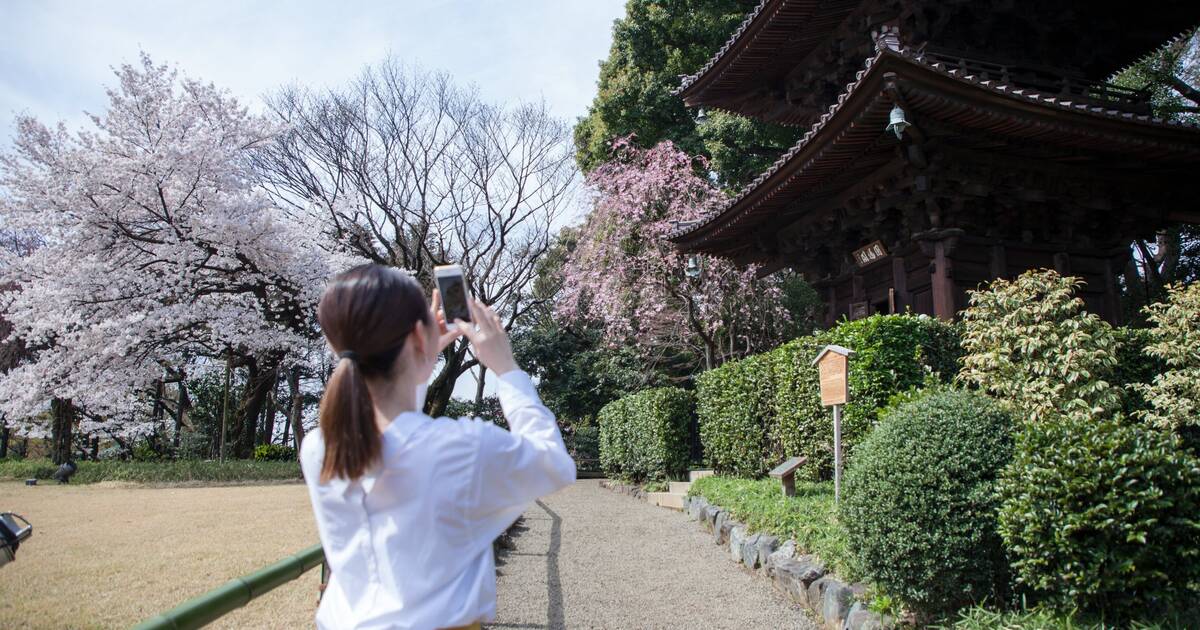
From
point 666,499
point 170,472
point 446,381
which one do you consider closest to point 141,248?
point 170,472

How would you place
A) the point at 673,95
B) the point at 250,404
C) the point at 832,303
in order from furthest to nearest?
the point at 250,404 < the point at 673,95 < the point at 832,303

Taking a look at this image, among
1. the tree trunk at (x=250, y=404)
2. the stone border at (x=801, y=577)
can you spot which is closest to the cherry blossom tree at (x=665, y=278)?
the stone border at (x=801, y=577)

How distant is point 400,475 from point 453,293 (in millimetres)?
411

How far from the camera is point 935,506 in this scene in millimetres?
3959

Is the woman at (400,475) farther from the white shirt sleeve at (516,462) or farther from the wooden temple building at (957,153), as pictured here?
the wooden temple building at (957,153)

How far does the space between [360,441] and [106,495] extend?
14.0 meters

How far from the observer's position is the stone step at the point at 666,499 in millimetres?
11477

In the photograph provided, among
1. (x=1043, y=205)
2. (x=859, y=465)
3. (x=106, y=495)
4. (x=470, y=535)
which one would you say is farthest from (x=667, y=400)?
(x=470, y=535)

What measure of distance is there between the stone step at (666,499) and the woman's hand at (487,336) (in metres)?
10.3

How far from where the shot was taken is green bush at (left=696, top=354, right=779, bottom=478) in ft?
31.5

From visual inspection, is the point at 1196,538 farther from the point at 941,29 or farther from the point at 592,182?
the point at 592,182

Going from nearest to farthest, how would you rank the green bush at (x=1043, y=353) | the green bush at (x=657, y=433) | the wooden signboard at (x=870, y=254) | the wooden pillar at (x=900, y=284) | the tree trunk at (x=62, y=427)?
the green bush at (x=1043, y=353) < the wooden pillar at (x=900, y=284) < the wooden signboard at (x=870, y=254) < the green bush at (x=657, y=433) < the tree trunk at (x=62, y=427)

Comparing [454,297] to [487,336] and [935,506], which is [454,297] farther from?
[935,506]

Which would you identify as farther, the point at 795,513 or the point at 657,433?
the point at 657,433
